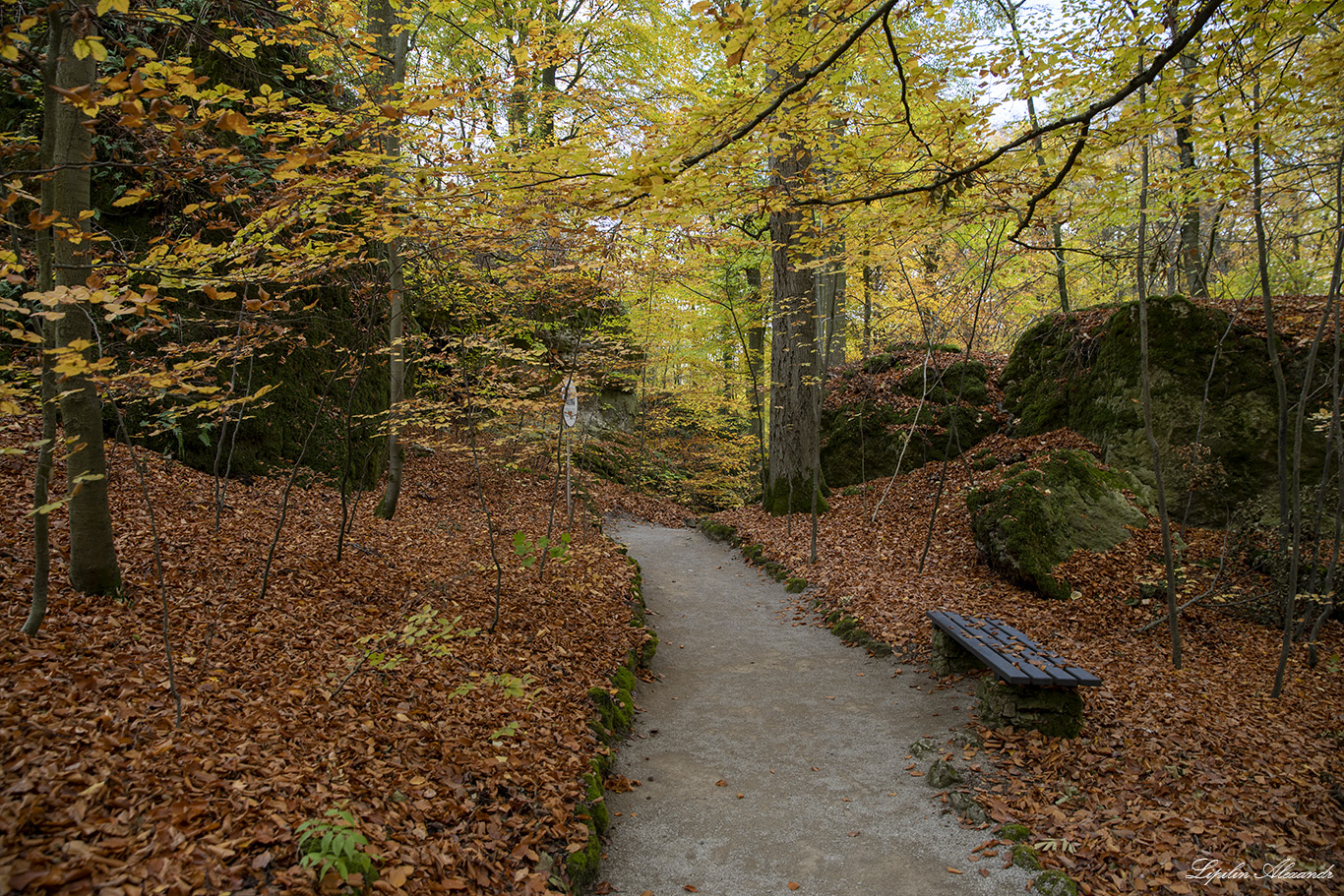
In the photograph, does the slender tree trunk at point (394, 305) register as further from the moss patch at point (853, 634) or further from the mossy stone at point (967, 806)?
the mossy stone at point (967, 806)

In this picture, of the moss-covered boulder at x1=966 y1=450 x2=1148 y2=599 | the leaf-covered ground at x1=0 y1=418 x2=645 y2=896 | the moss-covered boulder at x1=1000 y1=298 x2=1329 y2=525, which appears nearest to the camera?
the leaf-covered ground at x1=0 y1=418 x2=645 y2=896

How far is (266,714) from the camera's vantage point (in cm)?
315

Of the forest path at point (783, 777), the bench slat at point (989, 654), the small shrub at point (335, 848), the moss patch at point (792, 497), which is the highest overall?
the moss patch at point (792, 497)

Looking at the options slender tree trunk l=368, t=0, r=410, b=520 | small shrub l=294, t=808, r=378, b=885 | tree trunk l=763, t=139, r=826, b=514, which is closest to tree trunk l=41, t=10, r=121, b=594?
small shrub l=294, t=808, r=378, b=885

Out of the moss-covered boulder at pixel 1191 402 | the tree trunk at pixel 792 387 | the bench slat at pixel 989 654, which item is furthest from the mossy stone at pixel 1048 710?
the tree trunk at pixel 792 387

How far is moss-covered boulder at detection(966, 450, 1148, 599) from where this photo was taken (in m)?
6.84

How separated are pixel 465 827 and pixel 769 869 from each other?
1540 mm

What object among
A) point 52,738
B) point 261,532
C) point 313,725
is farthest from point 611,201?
point 261,532

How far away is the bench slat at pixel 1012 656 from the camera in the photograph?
385 centimetres

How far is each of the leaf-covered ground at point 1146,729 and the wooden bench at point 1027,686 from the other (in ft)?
0.41

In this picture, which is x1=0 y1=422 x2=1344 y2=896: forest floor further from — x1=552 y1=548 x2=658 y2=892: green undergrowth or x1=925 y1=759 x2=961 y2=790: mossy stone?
x1=925 y1=759 x2=961 y2=790: mossy stone

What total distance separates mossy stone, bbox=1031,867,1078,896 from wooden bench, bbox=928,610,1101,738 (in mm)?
1090

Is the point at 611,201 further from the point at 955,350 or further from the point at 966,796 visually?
the point at 955,350

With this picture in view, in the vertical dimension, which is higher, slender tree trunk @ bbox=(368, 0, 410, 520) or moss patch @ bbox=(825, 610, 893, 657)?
slender tree trunk @ bbox=(368, 0, 410, 520)
